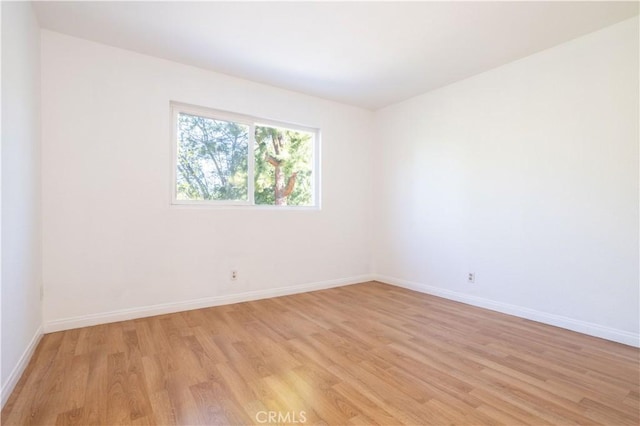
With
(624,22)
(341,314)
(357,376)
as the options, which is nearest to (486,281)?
(341,314)

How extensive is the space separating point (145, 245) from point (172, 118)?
1.30 meters

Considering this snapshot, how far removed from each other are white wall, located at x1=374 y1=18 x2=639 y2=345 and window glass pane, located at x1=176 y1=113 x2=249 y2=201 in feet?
7.17

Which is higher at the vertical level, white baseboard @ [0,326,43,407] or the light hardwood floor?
white baseboard @ [0,326,43,407]

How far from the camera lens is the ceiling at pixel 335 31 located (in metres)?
2.23

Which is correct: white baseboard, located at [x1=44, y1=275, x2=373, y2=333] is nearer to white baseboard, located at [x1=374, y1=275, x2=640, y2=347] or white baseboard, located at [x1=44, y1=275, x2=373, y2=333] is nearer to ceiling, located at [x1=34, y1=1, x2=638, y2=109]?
white baseboard, located at [x1=374, y1=275, x2=640, y2=347]

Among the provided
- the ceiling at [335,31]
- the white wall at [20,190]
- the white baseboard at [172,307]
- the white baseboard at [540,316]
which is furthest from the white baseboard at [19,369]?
the white baseboard at [540,316]

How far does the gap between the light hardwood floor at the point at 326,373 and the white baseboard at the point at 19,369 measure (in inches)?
1.5

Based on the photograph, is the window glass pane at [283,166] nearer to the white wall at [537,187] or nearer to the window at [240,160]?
the window at [240,160]

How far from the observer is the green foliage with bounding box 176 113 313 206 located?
322 cm

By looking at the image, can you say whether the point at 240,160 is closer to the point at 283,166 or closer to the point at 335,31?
the point at 283,166

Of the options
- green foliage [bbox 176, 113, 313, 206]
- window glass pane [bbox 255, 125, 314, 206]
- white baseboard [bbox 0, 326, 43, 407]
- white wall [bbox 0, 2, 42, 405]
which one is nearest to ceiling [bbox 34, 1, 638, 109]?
white wall [bbox 0, 2, 42, 405]

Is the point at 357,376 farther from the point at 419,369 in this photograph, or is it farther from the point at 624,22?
the point at 624,22

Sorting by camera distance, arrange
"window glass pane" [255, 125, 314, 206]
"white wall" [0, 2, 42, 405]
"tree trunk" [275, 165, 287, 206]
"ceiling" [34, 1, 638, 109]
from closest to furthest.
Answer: "white wall" [0, 2, 42, 405]
"ceiling" [34, 1, 638, 109]
"window glass pane" [255, 125, 314, 206]
"tree trunk" [275, 165, 287, 206]

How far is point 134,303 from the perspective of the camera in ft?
9.27
